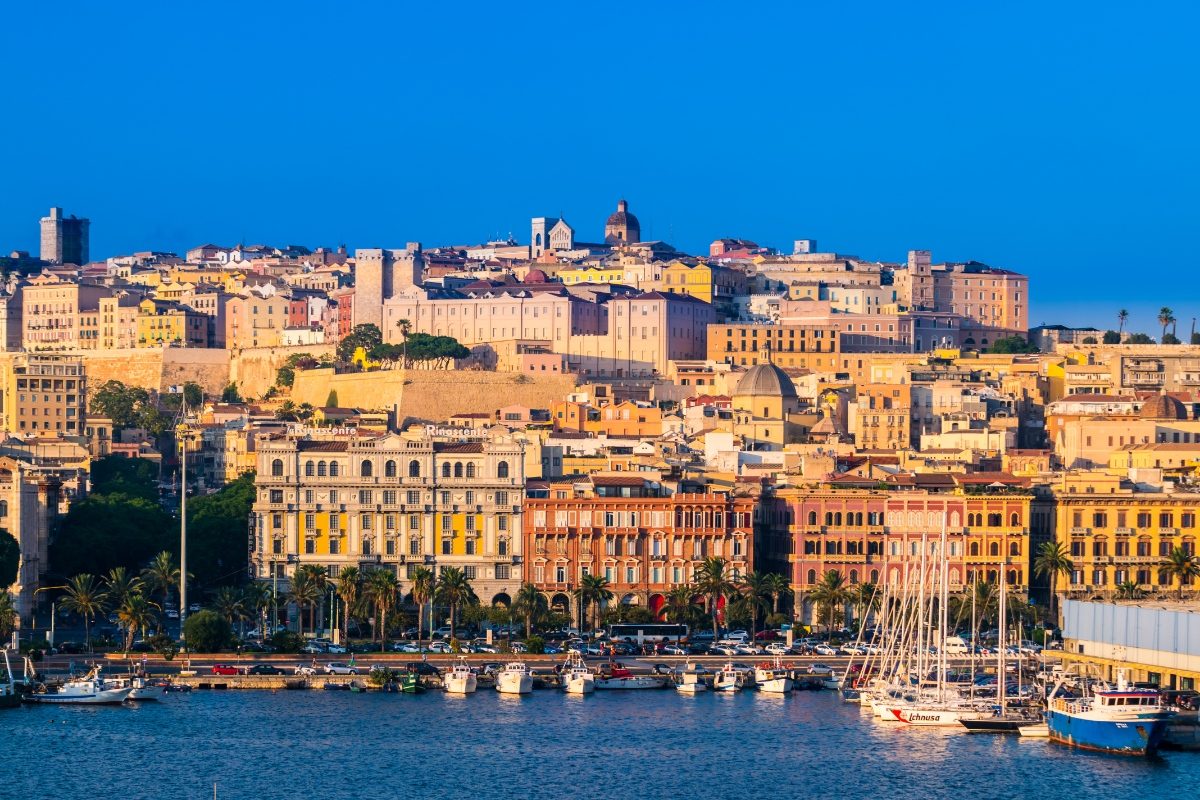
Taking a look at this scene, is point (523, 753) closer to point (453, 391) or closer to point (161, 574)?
point (161, 574)

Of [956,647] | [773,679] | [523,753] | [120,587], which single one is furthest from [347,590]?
[523,753]

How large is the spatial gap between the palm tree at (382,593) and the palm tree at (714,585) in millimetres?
9211

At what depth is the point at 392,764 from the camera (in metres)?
64.5

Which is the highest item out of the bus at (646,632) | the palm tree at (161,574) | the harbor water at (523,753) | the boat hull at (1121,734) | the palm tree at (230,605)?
the palm tree at (161,574)

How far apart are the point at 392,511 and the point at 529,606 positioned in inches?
273

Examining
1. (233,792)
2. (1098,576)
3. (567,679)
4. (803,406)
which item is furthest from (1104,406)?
(233,792)

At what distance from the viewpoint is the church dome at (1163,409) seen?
10938 cm

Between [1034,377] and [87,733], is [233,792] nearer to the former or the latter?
[87,733]

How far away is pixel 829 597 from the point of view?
85438 mm

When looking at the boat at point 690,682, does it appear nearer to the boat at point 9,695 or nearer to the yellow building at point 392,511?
the yellow building at point 392,511

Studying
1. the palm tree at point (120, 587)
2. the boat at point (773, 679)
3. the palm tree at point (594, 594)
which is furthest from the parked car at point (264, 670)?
the boat at point (773, 679)

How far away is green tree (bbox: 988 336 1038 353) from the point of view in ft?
466

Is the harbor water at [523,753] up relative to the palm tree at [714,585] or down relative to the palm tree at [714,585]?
down

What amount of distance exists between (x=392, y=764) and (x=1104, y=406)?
55.0 m
